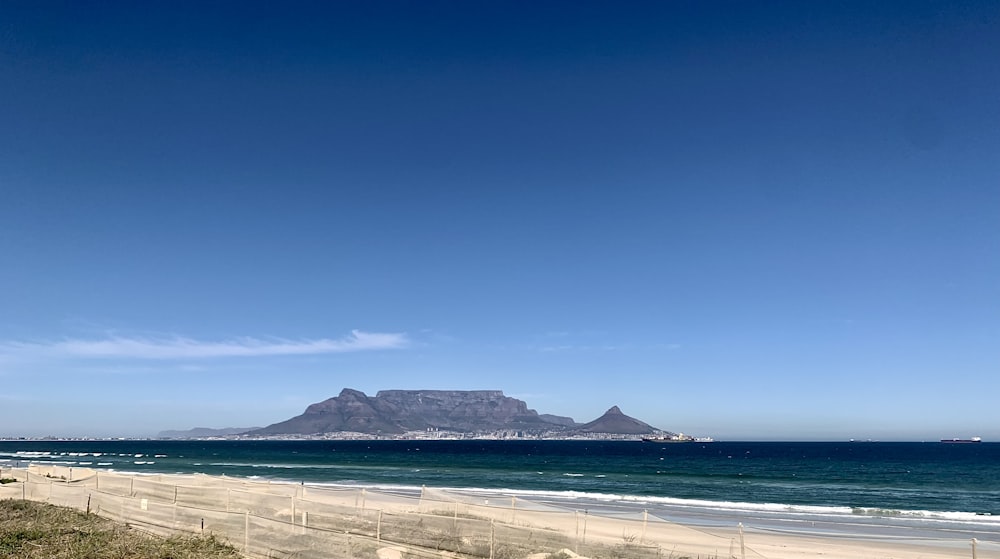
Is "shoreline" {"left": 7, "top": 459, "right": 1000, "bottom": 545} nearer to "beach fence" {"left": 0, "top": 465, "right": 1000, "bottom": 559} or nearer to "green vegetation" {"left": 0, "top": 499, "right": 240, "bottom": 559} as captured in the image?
"beach fence" {"left": 0, "top": 465, "right": 1000, "bottom": 559}

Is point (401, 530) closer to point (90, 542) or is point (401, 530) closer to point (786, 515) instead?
point (90, 542)

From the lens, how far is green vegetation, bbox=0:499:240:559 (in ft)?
51.1

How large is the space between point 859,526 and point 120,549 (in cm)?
3134

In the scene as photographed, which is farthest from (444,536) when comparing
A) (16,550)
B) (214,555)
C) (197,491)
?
(197,491)

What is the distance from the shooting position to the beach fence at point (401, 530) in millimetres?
15977

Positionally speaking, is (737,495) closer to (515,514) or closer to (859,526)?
(859,526)

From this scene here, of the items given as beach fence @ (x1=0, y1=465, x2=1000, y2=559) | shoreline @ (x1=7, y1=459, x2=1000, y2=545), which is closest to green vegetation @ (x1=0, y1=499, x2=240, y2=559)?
beach fence @ (x1=0, y1=465, x2=1000, y2=559)

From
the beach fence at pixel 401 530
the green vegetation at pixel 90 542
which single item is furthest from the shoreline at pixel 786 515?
the green vegetation at pixel 90 542

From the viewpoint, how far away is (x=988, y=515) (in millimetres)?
37812

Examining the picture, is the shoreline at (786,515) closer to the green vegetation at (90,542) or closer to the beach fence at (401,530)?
the beach fence at (401,530)

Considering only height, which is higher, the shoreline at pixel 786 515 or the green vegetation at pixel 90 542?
the green vegetation at pixel 90 542

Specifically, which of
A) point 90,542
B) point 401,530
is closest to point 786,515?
point 401,530

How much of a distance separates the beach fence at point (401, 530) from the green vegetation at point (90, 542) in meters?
0.70

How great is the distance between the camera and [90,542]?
1684 cm
